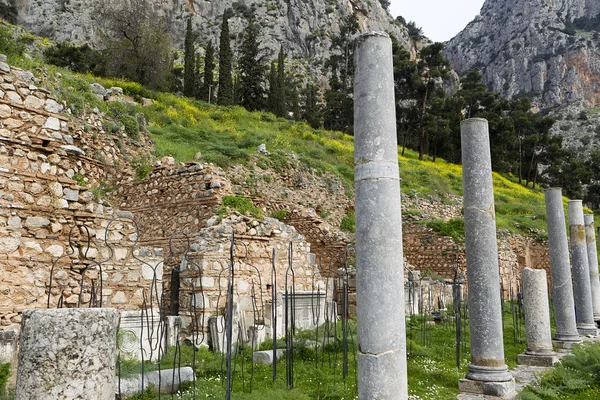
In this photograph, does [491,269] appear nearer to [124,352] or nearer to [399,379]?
[399,379]

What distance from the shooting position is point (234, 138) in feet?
77.2

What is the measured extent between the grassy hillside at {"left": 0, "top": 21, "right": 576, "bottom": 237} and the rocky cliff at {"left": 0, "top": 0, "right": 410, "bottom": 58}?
5132cm

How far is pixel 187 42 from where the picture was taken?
150 ft

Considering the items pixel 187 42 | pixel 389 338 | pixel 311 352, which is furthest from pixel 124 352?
pixel 187 42

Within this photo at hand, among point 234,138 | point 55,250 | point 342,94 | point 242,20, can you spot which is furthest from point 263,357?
point 242,20

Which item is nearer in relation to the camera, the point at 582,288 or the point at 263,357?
the point at 263,357

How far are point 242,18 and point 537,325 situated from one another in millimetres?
87166

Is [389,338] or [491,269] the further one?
[491,269]

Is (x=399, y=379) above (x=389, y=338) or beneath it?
beneath

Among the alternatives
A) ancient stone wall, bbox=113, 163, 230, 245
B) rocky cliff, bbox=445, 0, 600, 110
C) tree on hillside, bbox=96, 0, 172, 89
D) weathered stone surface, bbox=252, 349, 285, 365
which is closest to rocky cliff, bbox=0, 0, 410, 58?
rocky cliff, bbox=445, 0, 600, 110

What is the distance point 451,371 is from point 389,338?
497 centimetres

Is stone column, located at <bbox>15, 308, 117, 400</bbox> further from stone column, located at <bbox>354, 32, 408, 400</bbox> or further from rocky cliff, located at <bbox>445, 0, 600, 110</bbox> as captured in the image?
rocky cliff, located at <bbox>445, 0, 600, 110</bbox>

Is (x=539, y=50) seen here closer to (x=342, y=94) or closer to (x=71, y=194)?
(x=342, y=94)

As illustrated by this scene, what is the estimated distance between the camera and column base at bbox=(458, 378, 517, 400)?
6941 millimetres
